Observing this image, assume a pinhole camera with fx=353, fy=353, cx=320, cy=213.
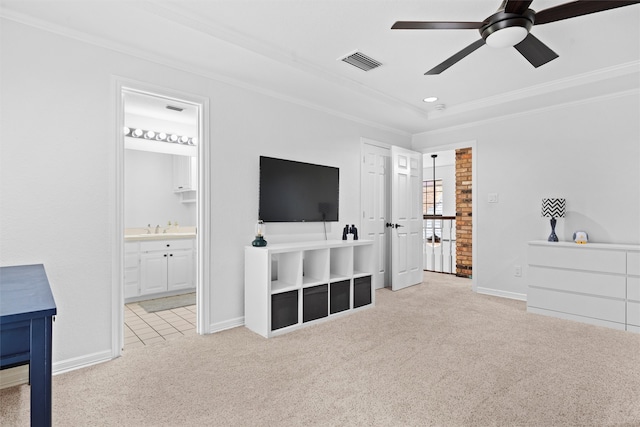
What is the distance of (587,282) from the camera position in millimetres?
3492

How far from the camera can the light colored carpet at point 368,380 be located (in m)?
1.87

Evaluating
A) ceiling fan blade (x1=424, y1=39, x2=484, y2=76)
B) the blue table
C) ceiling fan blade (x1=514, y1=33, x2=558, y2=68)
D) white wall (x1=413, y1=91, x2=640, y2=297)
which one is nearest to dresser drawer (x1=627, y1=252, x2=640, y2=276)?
white wall (x1=413, y1=91, x2=640, y2=297)

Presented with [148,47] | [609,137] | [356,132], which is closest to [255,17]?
[148,47]

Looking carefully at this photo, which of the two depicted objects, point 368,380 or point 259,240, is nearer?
point 368,380

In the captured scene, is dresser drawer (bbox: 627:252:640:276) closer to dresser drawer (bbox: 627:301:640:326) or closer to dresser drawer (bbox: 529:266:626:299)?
dresser drawer (bbox: 529:266:626:299)

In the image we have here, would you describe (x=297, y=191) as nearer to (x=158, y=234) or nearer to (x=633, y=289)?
(x=158, y=234)

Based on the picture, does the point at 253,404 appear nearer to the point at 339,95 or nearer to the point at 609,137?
the point at 339,95

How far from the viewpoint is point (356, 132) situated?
15.1 feet

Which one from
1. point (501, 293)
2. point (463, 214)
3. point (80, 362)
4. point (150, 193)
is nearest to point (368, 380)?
point (80, 362)

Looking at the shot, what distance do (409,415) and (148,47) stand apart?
3045 millimetres

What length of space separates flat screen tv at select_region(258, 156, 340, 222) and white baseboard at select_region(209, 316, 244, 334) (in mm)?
989

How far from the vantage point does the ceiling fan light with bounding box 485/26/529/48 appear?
6.73 feet

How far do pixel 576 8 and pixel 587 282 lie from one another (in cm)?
271

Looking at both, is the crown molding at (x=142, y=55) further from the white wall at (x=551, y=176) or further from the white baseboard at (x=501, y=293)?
the white baseboard at (x=501, y=293)
